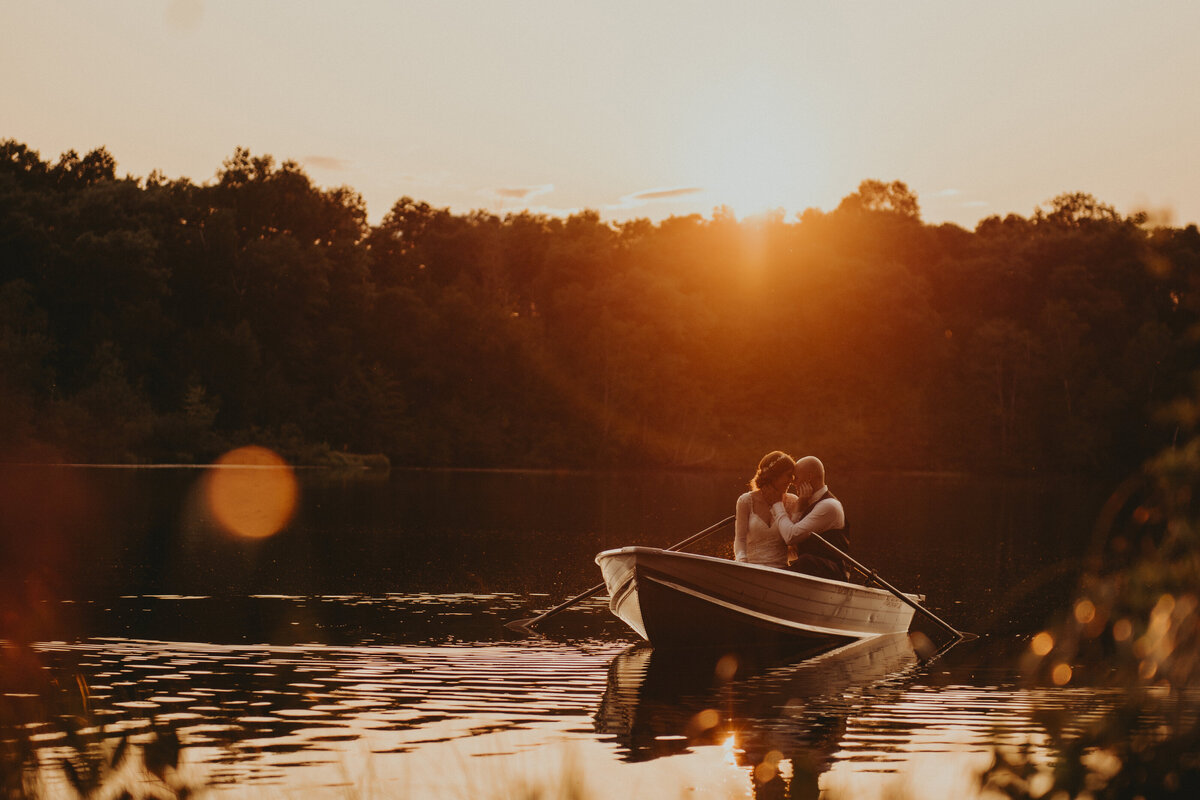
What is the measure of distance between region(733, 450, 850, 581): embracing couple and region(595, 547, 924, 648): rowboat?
1.43ft

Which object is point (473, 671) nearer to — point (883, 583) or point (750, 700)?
point (750, 700)

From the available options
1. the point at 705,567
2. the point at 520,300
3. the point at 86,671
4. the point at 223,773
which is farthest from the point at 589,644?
the point at 520,300

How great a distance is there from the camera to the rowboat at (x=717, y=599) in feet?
44.6

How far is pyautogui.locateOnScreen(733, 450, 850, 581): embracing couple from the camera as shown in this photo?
1411 centimetres

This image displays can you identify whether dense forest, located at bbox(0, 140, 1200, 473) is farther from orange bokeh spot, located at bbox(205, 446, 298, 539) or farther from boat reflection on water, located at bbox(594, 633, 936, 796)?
boat reflection on water, located at bbox(594, 633, 936, 796)

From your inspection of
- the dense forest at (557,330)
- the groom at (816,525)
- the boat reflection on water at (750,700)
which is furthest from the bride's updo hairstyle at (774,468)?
the dense forest at (557,330)

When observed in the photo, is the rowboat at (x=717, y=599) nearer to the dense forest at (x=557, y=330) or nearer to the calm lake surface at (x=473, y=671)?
the calm lake surface at (x=473, y=671)

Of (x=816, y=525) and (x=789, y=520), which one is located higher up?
(x=789, y=520)

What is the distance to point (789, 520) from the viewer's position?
559 inches

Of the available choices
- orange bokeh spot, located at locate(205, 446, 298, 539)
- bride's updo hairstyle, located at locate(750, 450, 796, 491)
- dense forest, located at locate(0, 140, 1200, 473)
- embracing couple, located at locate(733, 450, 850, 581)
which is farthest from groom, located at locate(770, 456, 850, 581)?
dense forest, located at locate(0, 140, 1200, 473)

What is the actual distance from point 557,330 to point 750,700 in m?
72.8

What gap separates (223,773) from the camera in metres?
7.76

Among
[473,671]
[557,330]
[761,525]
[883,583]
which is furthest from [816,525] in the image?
[557,330]

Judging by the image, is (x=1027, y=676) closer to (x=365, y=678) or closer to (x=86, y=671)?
(x=365, y=678)
